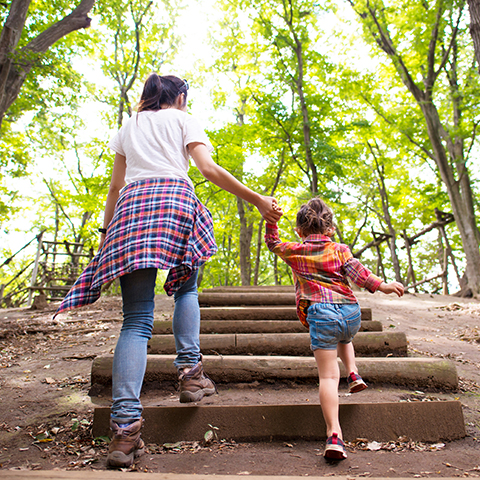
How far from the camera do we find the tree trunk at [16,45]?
5422mm

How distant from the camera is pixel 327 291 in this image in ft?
6.81

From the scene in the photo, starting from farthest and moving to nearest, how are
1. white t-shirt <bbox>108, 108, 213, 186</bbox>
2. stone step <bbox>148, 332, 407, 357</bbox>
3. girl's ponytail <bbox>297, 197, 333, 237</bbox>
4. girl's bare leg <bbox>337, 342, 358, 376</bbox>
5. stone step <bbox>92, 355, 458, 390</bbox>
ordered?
1. stone step <bbox>148, 332, 407, 357</bbox>
2. stone step <bbox>92, 355, 458, 390</bbox>
3. girl's ponytail <bbox>297, 197, 333, 237</bbox>
4. girl's bare leg <bbox>337, 342, 358, 376</bbox>
5. white t-shirt <bbox>108, 108, 213, 186</bbox>

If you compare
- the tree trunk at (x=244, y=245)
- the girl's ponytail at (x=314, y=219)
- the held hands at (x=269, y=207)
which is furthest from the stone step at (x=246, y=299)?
the tree trunk at (x=244, y=245)

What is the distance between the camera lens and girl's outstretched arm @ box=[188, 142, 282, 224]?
179 centimetres

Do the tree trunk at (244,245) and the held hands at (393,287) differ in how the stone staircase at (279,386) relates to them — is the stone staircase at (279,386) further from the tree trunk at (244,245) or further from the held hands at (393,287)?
the tree trunk at (244,245)

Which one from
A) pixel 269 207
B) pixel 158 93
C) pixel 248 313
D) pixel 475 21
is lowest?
pixel 248 313

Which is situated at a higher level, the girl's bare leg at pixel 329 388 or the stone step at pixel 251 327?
the stone step at pixel 251 327

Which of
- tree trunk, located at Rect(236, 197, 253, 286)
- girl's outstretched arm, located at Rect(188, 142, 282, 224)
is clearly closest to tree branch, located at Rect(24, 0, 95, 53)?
girl's outstretched arm, located at Rect(188, 142, 282, 224)

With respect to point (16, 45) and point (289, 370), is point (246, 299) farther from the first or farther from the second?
point (16, 45)

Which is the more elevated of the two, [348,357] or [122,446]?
[348,357]

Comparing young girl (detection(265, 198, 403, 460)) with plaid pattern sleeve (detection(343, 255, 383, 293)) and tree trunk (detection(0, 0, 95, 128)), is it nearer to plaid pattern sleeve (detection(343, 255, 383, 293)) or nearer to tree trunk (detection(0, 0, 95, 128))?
plaid pattern sleeve (detection(343, 255, 383, 293))

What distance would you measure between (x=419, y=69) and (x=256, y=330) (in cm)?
1117

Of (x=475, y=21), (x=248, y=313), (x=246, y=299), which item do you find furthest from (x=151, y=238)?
(x=475, y=21)

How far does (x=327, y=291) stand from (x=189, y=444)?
1.11 meters
